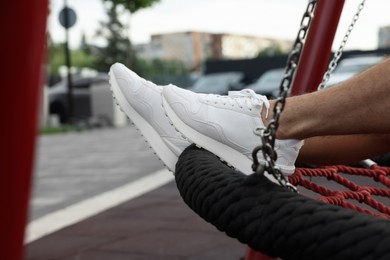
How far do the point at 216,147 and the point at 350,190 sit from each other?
294 mm

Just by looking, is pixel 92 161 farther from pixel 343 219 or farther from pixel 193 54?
pixel 193 54

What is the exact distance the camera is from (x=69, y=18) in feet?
38.9

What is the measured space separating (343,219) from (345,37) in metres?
0.96

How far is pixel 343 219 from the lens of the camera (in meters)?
0.59

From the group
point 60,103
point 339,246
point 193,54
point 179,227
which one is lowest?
point 193,54

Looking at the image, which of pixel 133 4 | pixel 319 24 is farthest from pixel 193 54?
pixel 319 24

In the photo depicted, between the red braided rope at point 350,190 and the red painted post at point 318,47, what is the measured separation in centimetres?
24

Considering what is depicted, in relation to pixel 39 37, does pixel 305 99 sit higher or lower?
lower

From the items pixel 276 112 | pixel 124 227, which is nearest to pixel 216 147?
pixel 276 112

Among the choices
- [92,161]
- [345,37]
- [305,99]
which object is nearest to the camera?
[305,99]

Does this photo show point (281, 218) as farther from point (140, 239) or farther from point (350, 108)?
point (140, 239)

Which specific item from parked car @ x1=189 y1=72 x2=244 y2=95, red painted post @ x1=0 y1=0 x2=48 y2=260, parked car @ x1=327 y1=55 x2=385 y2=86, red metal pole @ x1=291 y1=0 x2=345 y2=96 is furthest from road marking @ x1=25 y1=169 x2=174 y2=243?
parked car @ x1=189 y1=72 x2=244 y2=95

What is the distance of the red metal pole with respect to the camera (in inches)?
58.7

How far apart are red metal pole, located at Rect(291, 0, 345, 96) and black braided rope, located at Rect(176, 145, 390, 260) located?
740mm
